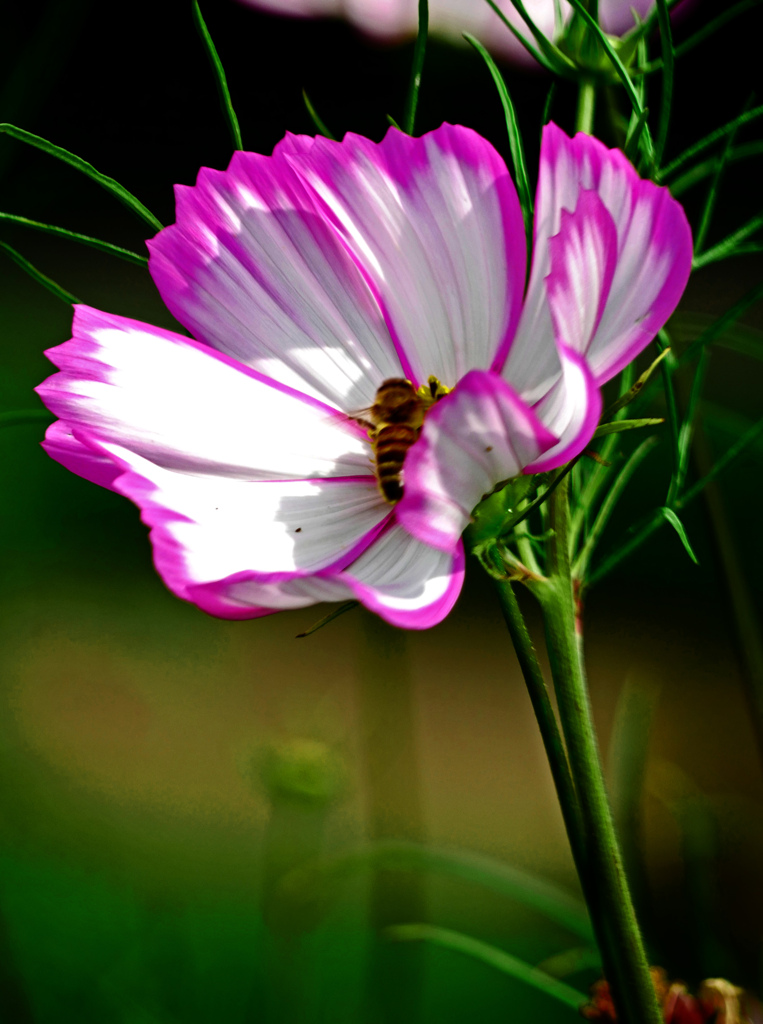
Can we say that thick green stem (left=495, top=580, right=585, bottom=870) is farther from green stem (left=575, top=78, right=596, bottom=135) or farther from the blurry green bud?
the blurry green bud

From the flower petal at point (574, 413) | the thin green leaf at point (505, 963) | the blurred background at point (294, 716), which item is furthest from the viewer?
the blurred background at point (294, 716)

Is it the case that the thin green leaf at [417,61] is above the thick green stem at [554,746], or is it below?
above

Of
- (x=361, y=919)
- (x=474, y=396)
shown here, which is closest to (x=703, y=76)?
(x=361, y=919)

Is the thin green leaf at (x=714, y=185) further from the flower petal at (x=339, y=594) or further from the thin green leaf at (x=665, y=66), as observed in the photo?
the flower petal at (x=339, y=594)

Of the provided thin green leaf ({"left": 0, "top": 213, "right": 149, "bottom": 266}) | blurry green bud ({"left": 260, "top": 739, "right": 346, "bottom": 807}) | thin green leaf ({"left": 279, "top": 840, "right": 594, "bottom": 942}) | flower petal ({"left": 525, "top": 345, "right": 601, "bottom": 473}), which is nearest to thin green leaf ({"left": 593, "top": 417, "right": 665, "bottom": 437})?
flower petal ({"left": 525, "top": 345, "right": 601, "bottom": 473})

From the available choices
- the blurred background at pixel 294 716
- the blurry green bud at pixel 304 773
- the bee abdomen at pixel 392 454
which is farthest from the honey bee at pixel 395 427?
the blurry green bud at pixel 304 773

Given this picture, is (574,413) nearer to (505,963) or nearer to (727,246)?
(727,246)
